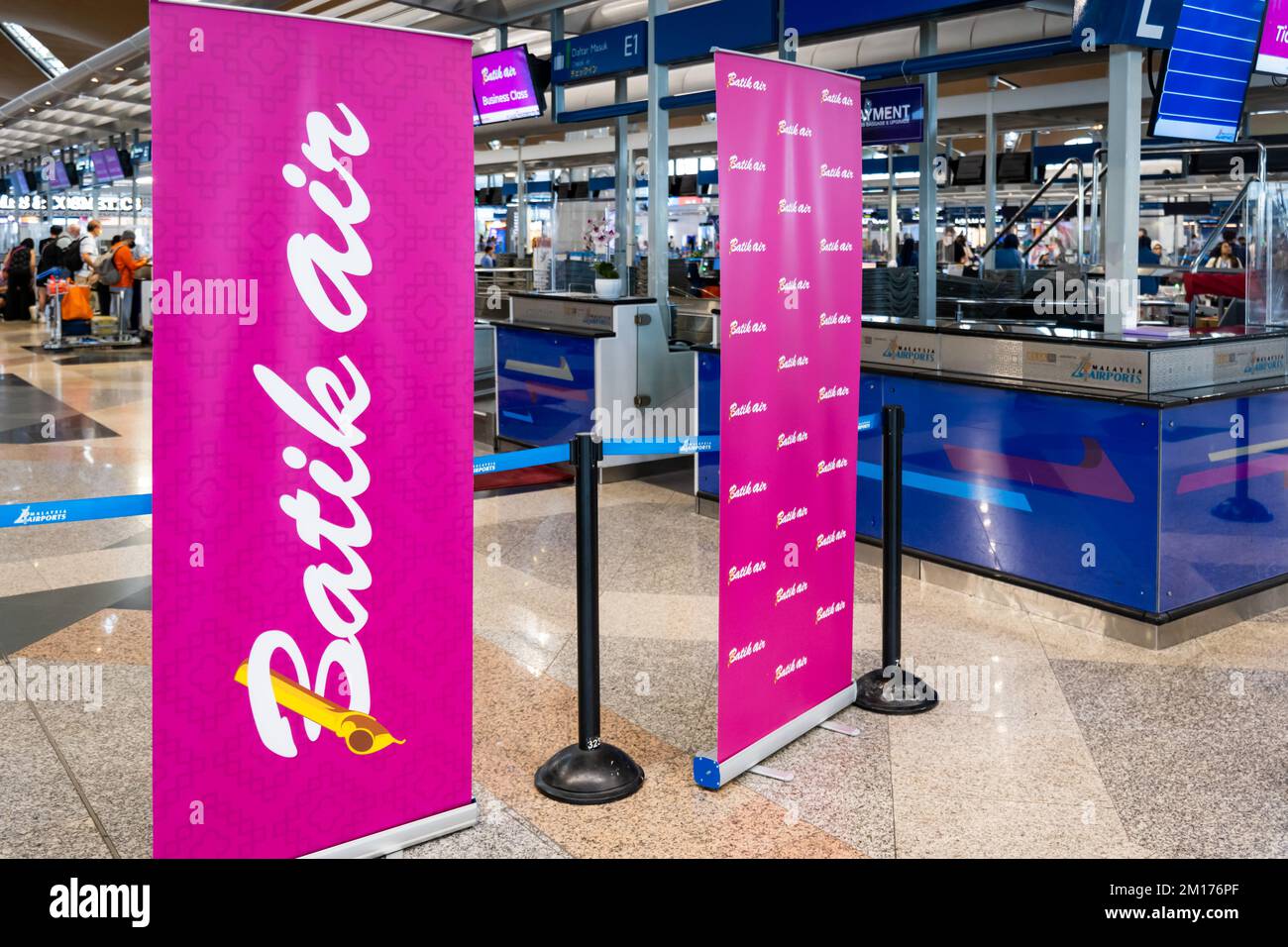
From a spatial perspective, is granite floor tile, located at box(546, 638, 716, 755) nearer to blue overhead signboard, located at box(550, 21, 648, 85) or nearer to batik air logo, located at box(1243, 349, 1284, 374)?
batik air logo, located at box(1243, 349, 1284, 374)

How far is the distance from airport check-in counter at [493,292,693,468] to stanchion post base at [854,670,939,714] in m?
4.12

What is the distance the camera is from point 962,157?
17.7 m

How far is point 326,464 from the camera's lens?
2.76 meters

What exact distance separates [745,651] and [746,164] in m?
Answer: 1.35

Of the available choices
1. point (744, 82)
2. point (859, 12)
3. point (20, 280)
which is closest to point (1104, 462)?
point (744, 82)

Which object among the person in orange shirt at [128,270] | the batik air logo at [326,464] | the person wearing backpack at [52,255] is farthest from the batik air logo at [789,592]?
the person wearing backpack at [52,255]

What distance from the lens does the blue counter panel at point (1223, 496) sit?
185 inches

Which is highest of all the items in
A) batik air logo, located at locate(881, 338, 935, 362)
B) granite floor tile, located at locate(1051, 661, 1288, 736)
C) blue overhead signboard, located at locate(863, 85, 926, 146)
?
blue overhead signboard, located at locate(863, 85, 926, 146)

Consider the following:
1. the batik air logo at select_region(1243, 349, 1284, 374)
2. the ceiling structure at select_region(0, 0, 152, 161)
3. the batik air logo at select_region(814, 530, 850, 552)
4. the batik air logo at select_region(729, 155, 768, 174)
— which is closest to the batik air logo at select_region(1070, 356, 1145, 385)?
the batik air logo at select_region(1243, 349, 1284, 374)

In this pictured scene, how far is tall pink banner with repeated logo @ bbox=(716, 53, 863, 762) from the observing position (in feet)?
11.1

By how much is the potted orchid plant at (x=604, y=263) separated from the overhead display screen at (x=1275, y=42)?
14.3 feet

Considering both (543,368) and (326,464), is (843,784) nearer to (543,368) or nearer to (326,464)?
(326,464)

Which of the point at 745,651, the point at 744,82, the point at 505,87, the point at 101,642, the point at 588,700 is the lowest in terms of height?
the point at 101,642
